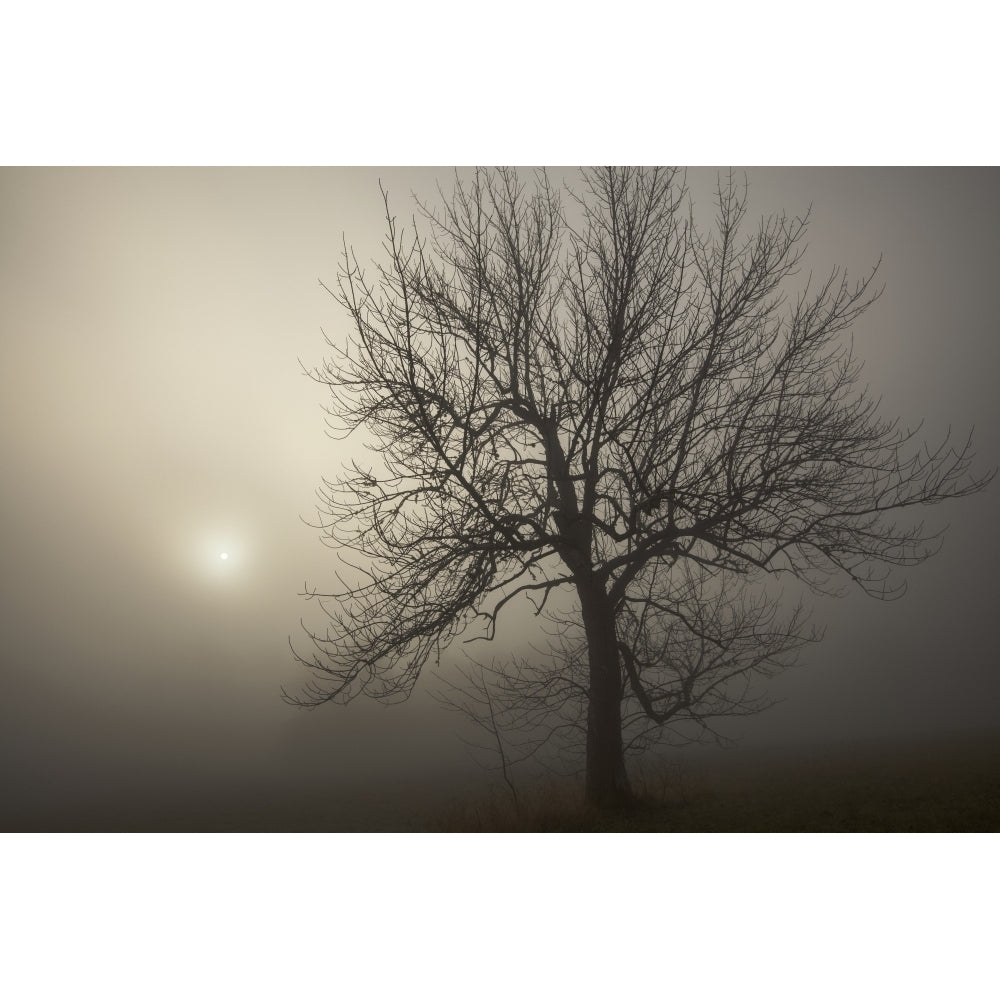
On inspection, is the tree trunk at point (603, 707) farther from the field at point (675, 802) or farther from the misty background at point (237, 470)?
the misty background at point (237, 470)

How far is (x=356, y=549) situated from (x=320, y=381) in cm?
116

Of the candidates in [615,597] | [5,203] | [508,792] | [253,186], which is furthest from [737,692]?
[5,203]

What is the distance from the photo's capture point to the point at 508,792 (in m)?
5.36

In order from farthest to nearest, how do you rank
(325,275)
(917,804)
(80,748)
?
1. (325,275)
2. (80,748)
3. (917,804)

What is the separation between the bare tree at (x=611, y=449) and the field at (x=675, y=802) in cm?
30

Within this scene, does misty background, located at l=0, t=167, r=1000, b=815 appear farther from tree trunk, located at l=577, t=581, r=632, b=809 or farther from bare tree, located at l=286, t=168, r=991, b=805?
tree trunk, located at l=577, t=581, r=632, b=809

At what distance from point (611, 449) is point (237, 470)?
247cm

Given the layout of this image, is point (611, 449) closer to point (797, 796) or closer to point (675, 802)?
point (675, 802)

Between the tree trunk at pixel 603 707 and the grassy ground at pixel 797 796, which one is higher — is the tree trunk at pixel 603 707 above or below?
above

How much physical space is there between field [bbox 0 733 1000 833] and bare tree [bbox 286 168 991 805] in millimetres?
298

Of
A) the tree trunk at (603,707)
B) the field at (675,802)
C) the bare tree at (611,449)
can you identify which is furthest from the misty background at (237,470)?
the tree trunk at (603,707)

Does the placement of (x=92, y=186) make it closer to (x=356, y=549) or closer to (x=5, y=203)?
(x=5, y=203)

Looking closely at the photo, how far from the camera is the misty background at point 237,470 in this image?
5.48 m

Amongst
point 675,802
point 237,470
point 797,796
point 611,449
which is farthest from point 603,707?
point 237,470
